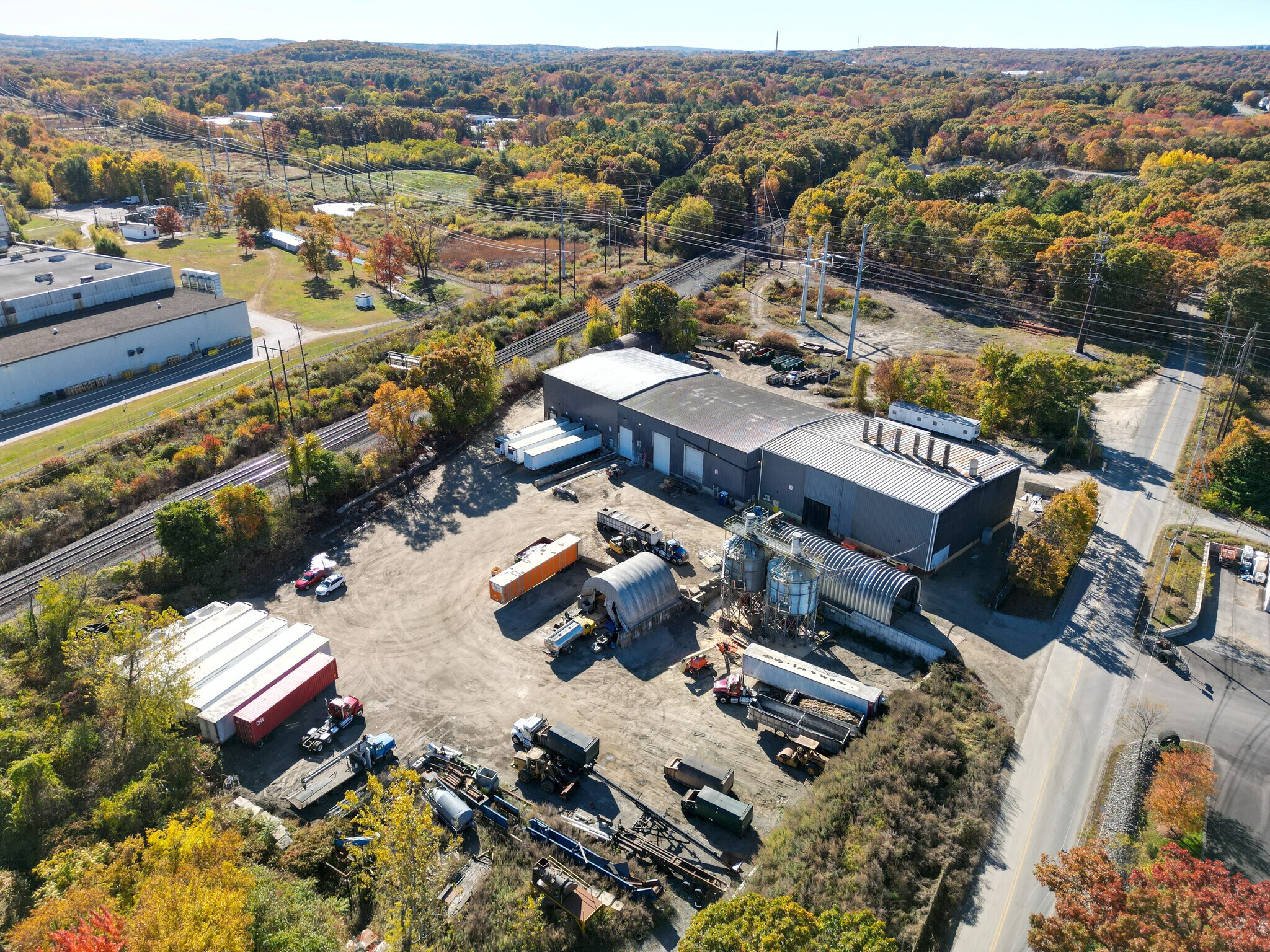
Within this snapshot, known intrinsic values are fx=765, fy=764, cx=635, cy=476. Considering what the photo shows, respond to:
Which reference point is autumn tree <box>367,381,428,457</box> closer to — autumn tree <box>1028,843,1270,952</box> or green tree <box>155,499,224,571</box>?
green tree <box>155,499,224,571</box>

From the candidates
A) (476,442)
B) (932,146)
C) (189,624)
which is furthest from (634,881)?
(932,146)

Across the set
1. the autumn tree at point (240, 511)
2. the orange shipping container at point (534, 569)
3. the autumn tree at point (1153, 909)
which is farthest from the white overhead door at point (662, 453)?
the autumn tree at point (1153, 909)

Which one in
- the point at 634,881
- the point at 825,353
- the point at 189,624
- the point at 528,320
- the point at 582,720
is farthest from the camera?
the point at 528,320

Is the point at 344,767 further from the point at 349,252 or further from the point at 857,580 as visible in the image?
the point at 349,252

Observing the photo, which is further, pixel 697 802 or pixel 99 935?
pixel 697 802

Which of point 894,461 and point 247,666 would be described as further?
point 894,461

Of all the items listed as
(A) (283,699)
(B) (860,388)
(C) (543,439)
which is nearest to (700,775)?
(A) (283,699)

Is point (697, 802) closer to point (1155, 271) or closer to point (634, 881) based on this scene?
point (634, 881)
